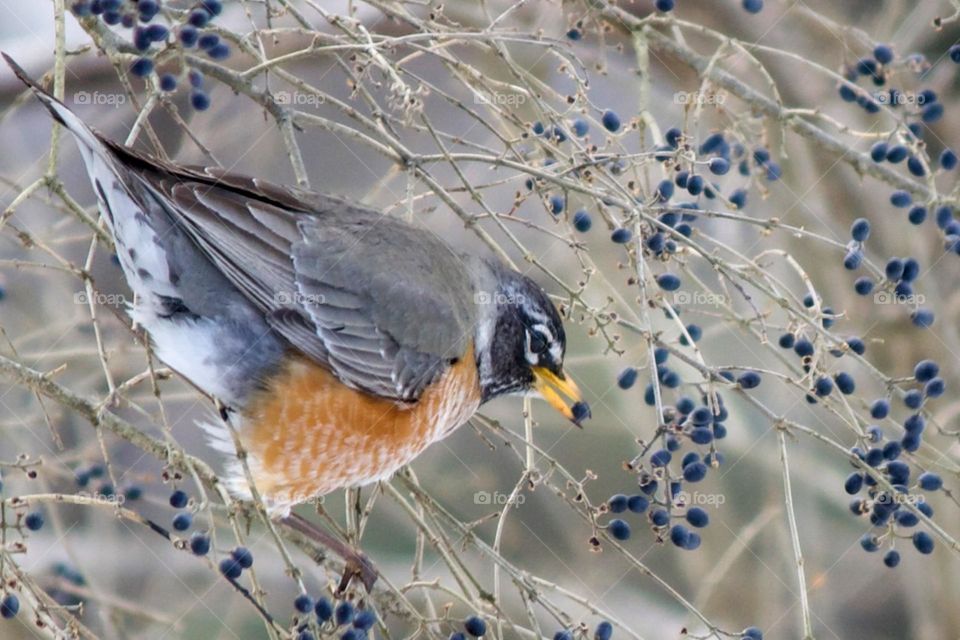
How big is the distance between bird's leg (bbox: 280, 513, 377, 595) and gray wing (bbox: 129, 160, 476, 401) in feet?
1.44

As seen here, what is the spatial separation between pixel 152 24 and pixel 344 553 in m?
1.49

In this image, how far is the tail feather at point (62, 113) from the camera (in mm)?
2662

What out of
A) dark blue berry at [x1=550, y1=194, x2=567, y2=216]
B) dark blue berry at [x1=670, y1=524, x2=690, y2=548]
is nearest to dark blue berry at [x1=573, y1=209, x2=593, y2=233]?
dark blue berry at [x1=550, y1=194, x2=567, y2=216]

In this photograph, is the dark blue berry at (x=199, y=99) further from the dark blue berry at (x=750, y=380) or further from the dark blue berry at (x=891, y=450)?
the dark blue berry at (x=891, y=450)

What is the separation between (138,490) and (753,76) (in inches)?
146

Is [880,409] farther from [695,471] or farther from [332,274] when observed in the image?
[332,274]

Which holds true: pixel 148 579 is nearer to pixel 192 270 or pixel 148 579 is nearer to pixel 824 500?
pixel 192 270

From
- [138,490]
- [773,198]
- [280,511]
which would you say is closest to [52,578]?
[138,490]

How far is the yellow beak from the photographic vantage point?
3.55 meters

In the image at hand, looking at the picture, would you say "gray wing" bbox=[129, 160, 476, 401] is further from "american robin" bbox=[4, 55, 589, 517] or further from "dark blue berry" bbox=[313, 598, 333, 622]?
"dark blue berry" bbox=[313, 598, 333, 622]

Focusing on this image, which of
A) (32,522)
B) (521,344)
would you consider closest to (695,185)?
(521,344)

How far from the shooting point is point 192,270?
134 inches

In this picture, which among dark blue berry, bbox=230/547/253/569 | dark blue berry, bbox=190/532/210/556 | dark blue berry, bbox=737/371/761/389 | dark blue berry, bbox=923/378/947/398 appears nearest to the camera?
dark blue berry, bbox=230/547/253/569

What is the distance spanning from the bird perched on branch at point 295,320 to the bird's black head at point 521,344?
0.4 inches
